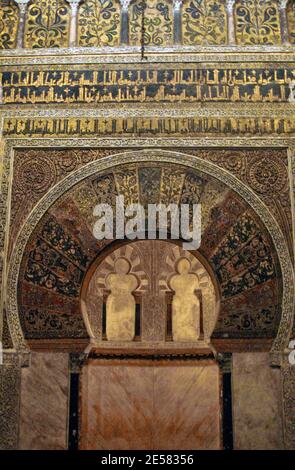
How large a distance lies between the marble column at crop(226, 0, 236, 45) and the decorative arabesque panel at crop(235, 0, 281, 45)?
4 centimetres

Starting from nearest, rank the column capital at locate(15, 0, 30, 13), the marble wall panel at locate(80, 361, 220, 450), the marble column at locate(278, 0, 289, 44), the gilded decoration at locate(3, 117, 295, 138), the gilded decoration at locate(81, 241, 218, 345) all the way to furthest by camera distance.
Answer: the gilded decoration at locate(3, 117, 295, 138) < the marble column at locate(278, 0, 289, 44) < the column capital at locate(15, 0, 30, 13) < the marble wall panel at locate(80, 361, 220, 450) < the gilded decoration at locate(81, 241, 218, 345)

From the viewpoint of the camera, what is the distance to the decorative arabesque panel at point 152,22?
5777mm

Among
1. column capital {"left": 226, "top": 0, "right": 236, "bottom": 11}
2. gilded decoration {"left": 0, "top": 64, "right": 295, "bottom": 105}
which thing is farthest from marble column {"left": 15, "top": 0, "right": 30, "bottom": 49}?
column capital {"left": 226, "top": 0, "right": 236, "bottom": 11}

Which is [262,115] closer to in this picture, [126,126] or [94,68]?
[126,126]

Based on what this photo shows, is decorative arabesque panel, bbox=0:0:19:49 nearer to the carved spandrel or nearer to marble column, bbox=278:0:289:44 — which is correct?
marble column, bbox=278:0:289:44

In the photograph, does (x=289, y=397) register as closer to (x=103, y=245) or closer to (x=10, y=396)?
(x=103, y=245)

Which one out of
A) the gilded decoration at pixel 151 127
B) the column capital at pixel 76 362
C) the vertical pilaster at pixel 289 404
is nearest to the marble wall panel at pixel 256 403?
the vertical pilaster at pixel 289 404

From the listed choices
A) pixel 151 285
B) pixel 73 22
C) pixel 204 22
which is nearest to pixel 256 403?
pixel 151 285

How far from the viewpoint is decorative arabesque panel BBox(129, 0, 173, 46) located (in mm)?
5777

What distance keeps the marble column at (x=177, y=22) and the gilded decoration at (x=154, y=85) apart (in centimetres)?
31

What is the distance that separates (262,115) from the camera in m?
5.52

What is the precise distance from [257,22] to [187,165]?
5.30 feet
